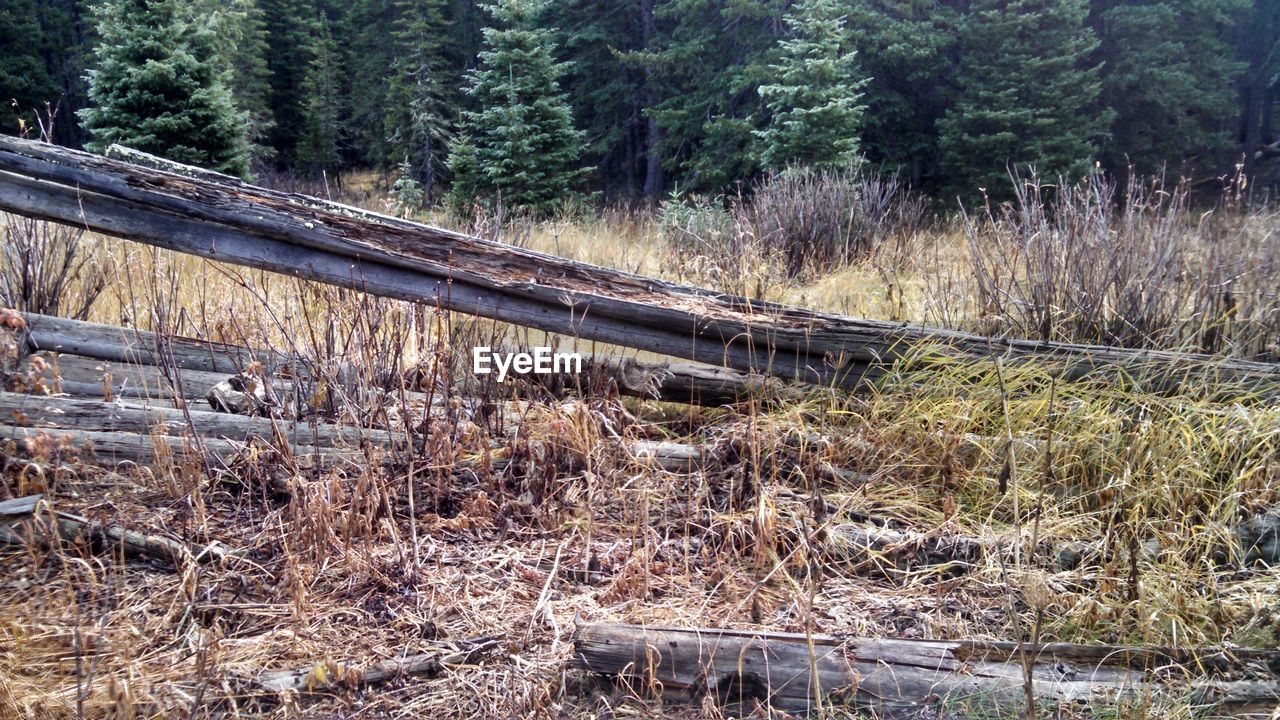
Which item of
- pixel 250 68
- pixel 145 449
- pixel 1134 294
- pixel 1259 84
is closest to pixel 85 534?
pixel 145 449

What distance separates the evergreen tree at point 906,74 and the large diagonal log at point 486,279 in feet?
45.9

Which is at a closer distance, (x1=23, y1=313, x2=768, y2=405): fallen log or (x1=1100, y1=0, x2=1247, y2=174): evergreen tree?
(x1=23, y1=313, x2=768, y2=405): fallen log

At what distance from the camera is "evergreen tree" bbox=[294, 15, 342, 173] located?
86.9ft

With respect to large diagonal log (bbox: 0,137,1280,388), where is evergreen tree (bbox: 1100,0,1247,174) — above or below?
above

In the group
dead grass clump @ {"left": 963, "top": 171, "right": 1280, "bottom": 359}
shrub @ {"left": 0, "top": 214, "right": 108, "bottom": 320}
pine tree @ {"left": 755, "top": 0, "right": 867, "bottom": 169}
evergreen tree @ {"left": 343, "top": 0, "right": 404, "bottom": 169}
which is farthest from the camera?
evergreen tree @ {"left": 343, "top": 0, "right": 404, "bottom": 169}

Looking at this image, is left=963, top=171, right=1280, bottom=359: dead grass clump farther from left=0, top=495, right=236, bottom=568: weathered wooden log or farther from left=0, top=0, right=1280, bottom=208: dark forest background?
left=0, top=0, right=1280, bottom=208: dark forest background

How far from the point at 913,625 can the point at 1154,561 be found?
1031mm

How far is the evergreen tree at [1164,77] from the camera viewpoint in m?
18.3

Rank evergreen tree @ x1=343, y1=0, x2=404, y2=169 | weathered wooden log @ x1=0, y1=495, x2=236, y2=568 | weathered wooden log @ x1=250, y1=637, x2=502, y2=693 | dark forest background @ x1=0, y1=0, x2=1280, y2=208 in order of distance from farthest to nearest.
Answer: evergreen tree @ x1=343, y1=0, x2=404, y2=169 → dark forest background @ x1=0, y1=0, x2=1280, y2=208 → weathered wooden log @ x1=0, y1=495, x2=236, y2=568 → weathered wooden log @ x1=250, y1=637, x2=502, y2=693

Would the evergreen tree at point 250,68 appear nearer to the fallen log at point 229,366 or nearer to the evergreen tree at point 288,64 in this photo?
the evergreen tree at point 288,64

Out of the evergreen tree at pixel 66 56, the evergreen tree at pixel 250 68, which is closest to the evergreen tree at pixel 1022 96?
the evergreen tree at pixel 250 68

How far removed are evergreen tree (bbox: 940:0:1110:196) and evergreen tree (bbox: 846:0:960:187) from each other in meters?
0.80

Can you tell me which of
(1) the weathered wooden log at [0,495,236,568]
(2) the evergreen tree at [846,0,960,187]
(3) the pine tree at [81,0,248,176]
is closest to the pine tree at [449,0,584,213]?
(3) the pine tree at [81,0,248,176]

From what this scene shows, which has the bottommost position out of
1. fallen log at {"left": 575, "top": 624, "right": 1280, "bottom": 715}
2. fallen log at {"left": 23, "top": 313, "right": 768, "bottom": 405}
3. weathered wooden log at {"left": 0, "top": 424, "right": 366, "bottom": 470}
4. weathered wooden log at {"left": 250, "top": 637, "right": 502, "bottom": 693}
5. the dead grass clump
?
weathered wooden log at {"left": 250, "top": 637, "right": 502, "bottom": 693}
